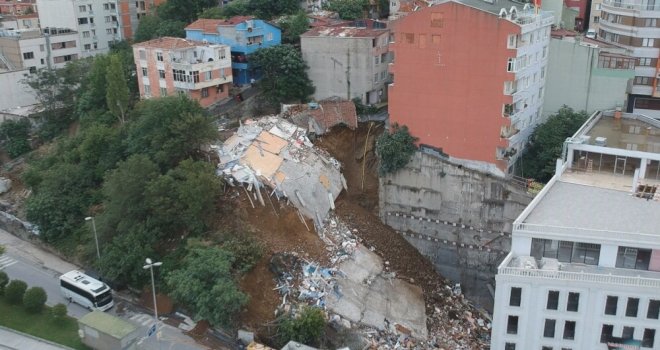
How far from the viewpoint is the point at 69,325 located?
2991cm

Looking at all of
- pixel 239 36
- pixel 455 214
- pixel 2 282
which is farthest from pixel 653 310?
pixel 239 36

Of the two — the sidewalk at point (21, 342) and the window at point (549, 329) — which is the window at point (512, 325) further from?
the sidewalk at point (21, 342)

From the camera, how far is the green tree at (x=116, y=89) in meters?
43.2

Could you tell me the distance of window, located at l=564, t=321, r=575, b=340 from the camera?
25.3 meters

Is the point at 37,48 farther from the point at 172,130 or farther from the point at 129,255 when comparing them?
the point at 129,255

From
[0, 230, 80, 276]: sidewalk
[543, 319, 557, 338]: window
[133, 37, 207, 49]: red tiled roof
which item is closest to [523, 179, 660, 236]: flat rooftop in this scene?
[543, 319, 557, 338]: window

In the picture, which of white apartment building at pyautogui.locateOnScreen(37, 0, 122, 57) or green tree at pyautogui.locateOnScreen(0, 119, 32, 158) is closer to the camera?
green tree at pyautogui.locateOnScreen(0, 119, 32, 158)

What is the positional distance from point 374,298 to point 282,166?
954 centimetres

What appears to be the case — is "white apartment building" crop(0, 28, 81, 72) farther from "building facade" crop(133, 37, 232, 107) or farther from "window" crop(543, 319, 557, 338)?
"window" crop(543, 319, 557, 338)

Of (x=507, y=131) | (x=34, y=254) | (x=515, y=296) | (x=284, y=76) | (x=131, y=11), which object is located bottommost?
(x=34, y=254)

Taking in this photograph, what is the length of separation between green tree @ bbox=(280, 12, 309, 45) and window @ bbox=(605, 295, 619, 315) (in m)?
33.8

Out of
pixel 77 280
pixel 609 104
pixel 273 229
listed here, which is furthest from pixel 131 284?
pixel 609 104

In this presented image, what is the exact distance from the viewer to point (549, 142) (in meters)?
35.2

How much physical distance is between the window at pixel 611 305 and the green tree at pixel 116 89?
34.0 metres
